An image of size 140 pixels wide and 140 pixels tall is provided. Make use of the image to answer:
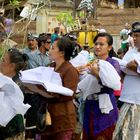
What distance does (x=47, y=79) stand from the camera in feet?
16.9

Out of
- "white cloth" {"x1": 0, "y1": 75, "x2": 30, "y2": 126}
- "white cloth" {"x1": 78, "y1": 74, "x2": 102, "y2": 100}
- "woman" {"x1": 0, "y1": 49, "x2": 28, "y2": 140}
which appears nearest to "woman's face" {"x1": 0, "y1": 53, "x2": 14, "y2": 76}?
"woman" {"x1": 0, "y1": 49, "x2": 28, "y2": 140}

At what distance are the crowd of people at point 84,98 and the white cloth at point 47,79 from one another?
0.07m

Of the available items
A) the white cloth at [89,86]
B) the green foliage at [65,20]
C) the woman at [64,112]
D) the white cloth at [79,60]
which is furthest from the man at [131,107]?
the green foliage at [65,20]

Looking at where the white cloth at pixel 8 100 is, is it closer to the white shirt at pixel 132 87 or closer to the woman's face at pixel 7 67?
the woman's face at pixel 7 67

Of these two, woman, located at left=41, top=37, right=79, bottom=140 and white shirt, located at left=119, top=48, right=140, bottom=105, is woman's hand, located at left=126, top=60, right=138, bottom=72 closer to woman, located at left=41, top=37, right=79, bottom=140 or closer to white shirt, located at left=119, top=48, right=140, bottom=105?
white shirt, located at left=119, top=48, right=140, bottom=105

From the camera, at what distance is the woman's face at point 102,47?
5797 millimetres

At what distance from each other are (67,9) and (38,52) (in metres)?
10.1

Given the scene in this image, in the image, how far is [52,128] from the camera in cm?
524

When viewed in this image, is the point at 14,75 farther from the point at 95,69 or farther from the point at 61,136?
the point at 95,69

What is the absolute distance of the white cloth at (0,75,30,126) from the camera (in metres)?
4.31

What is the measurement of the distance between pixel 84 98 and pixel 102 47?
0.68 meters

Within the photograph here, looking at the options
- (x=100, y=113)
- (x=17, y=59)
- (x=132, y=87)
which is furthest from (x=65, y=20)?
(x=17, y=59)

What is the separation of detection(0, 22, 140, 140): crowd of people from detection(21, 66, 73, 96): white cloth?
0.07 meters

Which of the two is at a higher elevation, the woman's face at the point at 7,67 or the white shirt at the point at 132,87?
the woman's face at the point at 7,67
